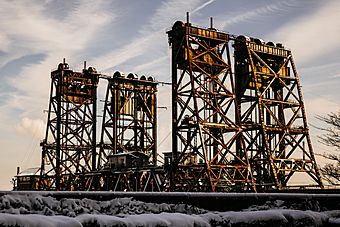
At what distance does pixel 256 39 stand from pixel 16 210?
44.1 meters

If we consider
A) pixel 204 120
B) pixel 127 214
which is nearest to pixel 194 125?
pixel 204 120

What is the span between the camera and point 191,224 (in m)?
7.25

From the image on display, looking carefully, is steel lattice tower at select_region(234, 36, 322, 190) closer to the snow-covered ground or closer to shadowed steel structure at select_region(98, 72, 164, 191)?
shadowed steel structure at select_region(98, 72, 164, 191)

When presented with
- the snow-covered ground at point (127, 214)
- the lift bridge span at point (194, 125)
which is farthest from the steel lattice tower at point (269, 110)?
the snow-covered ground at point (127, 214)

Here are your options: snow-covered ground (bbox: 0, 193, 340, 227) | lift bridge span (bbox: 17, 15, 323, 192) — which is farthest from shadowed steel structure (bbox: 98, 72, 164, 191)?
snow-covered ground (bbox: 0, 193, 340, 227)

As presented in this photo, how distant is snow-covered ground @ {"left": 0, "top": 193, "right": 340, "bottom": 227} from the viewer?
6095 millimetres

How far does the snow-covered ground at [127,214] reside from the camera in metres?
6.10

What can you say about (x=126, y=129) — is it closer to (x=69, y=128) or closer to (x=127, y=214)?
(x=69, y=128)

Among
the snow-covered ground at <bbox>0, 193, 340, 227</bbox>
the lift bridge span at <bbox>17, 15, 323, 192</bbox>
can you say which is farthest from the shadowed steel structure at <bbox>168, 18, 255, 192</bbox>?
the snow-covered ground at <bbox>0, 193, 340, 227</bbox>

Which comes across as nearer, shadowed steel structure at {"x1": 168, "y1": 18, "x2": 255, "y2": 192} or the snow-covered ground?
the snow-covered ground

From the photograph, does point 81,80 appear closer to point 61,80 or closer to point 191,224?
point 61,80

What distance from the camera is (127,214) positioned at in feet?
24.0

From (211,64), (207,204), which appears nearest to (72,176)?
(211,64)

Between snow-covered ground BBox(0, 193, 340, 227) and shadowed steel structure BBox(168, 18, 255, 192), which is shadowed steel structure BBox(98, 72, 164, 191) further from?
snow-covered ground BBox(0, 193, 340, 227)
